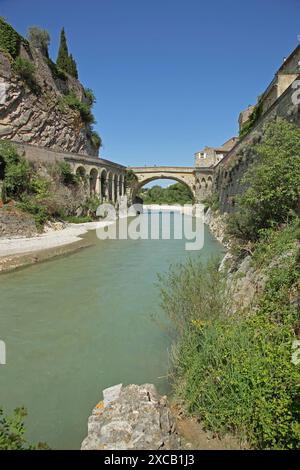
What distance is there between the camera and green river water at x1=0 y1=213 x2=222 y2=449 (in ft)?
13.2

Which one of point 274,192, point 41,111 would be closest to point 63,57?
point 41,111

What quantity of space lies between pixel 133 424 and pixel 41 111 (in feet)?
105

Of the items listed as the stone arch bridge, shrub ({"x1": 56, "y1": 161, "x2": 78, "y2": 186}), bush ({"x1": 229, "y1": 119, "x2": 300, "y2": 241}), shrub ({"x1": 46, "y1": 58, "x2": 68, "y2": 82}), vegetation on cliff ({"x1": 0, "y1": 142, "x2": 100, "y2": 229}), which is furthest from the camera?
shrub ({"x1": 46, "y1": 58, "x2": 68, "y2": 82})

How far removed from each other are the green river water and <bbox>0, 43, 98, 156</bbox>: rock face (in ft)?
67.4

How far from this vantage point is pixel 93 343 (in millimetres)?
5766

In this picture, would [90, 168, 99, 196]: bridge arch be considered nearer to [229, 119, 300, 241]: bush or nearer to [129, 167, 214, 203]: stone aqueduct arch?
[129, 167, 214, 203]: stone aqueduct arch

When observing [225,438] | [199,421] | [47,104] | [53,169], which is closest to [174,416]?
[199,421]

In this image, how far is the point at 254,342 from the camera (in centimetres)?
358

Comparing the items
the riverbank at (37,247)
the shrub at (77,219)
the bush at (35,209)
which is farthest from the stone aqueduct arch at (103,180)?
the riverbank at (37,247)

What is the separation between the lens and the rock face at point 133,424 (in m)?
2.69

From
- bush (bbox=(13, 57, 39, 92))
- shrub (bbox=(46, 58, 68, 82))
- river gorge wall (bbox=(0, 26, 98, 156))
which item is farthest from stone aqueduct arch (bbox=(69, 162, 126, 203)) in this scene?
shrub (bbox=(46, 58, 68, 82))

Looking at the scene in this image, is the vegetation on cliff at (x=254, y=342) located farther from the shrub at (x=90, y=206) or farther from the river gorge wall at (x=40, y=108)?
the river gorge wall at (x=40, y=108)

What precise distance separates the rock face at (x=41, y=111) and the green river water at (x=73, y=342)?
67.4ft

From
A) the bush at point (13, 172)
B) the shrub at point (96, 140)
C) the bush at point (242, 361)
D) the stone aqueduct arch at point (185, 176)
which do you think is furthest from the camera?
the stone aqueduct arch at point (185, 176)
